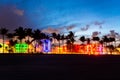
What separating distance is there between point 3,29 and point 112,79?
15478 centimetres

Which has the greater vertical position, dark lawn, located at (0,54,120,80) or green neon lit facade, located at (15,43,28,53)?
green neon lit facade, located at (15,43,28,53)

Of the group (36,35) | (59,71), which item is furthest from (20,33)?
(59,71)

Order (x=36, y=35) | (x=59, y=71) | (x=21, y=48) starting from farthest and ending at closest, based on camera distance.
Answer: (x=36, y=35), (x=21, y=48), (x=59, y=71)

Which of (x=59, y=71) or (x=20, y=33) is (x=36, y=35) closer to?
(x=20, y=33)

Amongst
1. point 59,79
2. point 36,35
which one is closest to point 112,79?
point 59,79

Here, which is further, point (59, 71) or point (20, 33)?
point (20, 33)

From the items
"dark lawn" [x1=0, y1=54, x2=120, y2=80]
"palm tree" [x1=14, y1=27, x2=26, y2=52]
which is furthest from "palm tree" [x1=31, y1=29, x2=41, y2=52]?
"dark lawn" [x1=0, y1=54, x2=120, y2=80]

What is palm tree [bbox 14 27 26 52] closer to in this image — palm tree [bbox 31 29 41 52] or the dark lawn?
palm tree [bbox 31 29 41 52]

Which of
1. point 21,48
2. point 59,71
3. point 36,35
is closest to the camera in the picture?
point 59,71

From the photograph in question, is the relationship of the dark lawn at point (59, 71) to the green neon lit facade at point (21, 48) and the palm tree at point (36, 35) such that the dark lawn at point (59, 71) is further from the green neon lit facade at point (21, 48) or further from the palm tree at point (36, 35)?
the palm tree at point (36, 35)

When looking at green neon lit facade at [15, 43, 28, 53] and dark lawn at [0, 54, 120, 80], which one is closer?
dark lawn at [0, 54, 120, 80]

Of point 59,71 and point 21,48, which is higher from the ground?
point 21,48

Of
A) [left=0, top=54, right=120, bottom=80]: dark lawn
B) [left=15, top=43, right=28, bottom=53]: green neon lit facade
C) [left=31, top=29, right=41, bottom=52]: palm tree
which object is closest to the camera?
[left=0, top=54, right=120, bottom=80]: dark lawn

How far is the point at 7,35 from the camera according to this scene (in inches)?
7018
